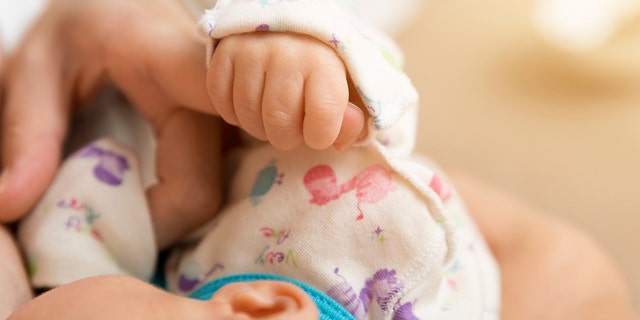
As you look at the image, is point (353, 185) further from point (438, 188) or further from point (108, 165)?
point (108, 165)

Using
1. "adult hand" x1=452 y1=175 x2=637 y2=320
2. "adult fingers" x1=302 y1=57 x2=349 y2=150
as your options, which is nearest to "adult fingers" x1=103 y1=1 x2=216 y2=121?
"adult fingers" x1=302 y1=57 x2=349 y2=150

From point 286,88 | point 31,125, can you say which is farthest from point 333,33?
point 31,125

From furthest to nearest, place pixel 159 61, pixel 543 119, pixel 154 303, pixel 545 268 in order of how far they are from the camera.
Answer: pixel 543 119
pixel 545 268
pixel 159 61
pixel 154 303

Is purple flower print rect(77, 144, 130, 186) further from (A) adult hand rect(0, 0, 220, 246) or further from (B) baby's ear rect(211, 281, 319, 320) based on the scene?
(B) baby's ear rect(211, 281, 319, 320)

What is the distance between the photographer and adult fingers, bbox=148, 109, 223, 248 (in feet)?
1.78

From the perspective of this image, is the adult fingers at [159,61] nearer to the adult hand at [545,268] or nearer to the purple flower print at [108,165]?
the purple flower print at [108,165]

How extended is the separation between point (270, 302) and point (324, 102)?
0.12 m

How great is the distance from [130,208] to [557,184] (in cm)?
58

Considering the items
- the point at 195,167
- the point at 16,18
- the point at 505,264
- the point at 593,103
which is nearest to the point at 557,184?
the point at 593,103

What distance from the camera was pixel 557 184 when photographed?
90cm

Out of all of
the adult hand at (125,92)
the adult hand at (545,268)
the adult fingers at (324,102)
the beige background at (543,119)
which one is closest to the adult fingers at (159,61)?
the adult hand at (125,92)

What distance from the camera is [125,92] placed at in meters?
0.58

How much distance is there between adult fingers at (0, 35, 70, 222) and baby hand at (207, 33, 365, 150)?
18 cm

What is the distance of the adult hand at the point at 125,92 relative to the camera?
52cm
